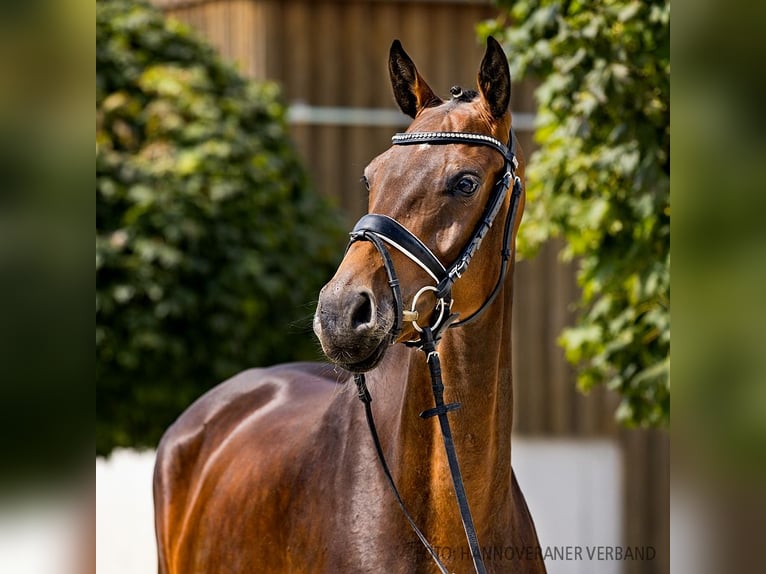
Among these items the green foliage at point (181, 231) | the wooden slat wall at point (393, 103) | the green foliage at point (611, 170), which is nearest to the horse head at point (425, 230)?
the green foliage at point (611, 170)

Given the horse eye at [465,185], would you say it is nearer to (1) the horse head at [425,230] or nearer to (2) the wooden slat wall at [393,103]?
(1) the horse head at [425,230]

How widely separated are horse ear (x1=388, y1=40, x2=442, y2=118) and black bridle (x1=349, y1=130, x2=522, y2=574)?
0.28 metres

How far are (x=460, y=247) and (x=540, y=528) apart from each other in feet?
20.7

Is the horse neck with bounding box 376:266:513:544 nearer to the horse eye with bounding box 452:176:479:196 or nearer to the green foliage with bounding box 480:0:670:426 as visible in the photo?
the horse eye with bounding box 452:176:479:196

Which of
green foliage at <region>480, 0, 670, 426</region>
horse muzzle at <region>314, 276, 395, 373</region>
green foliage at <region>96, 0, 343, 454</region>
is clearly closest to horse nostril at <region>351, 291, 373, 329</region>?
horse muzzle at <region>314, 276, 395, 373</region>

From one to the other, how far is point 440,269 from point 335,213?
5.21 meters

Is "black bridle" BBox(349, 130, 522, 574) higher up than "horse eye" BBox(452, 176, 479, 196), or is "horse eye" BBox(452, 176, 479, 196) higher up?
"horse eye" BBox(452, 176, 479, 196)

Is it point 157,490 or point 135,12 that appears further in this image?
point 135,12

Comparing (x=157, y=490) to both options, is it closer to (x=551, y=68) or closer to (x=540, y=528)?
(x=551, y=68)

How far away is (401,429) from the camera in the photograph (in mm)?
2674

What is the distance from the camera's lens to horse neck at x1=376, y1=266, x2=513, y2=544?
102 inches

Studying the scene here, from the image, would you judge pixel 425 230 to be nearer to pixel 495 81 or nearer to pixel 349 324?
pixel 349 324

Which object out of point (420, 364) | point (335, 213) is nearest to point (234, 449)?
point (420, 364)
